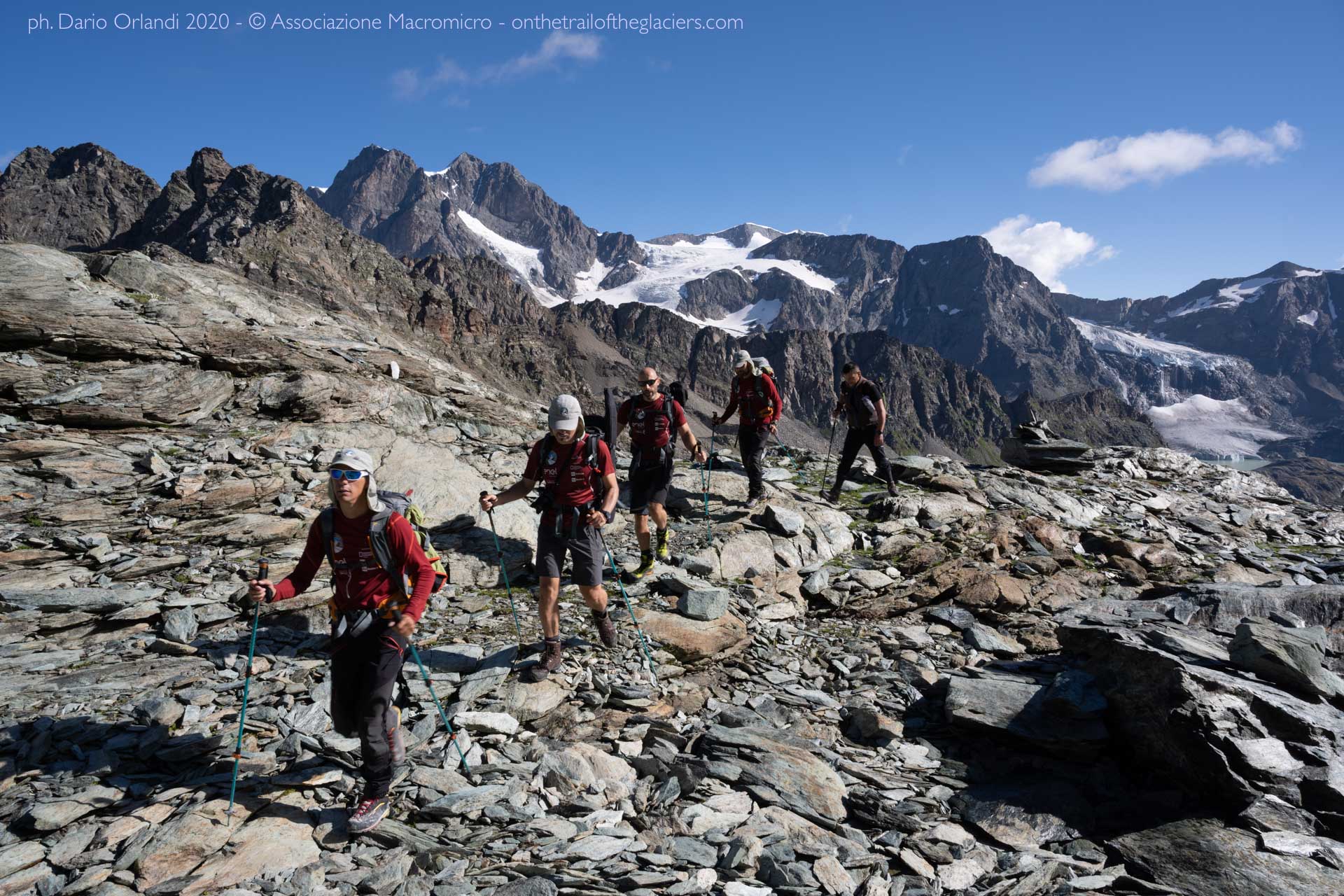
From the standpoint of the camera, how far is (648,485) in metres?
12.3

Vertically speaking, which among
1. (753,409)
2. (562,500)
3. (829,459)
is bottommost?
(562,500)

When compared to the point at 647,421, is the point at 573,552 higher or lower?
lower

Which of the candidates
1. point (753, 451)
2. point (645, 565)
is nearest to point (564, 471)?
point (645, 565)

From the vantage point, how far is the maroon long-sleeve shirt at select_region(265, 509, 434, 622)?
604 centimetres

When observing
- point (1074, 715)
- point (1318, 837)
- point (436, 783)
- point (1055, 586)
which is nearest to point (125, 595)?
point (436, 783)

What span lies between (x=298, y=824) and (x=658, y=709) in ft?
13.7

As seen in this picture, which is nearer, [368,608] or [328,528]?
[368,608]

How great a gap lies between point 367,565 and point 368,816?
7.40 ft

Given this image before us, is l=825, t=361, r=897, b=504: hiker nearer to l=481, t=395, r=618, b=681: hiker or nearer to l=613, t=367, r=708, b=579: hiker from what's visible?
l=613, t=367, r=708, b=579: hiker

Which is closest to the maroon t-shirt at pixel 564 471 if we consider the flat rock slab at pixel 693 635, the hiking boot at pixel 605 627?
the hiking boot at pixel 605 627

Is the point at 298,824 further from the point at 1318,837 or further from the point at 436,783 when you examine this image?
the point at 1318,837

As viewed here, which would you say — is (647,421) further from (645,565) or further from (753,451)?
(753,451)

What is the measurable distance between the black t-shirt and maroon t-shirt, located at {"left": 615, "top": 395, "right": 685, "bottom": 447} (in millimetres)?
6142

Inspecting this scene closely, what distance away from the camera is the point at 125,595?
985cm
